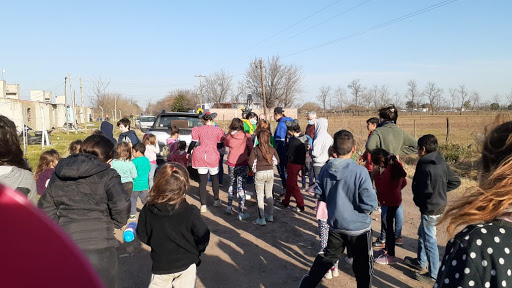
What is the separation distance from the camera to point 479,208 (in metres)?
1.51

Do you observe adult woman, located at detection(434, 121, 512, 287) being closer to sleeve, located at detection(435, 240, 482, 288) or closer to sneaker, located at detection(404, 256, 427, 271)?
sleeve, located at detection(435, 240, 482, 288)

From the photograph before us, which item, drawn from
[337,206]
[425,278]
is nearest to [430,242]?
[425,278]

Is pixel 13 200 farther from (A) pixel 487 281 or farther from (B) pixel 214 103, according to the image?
(B) pixel 214 103

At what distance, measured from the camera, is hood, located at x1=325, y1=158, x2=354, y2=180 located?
3.61m

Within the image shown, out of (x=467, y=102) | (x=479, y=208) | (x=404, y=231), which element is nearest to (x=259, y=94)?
(x=467, y=102)

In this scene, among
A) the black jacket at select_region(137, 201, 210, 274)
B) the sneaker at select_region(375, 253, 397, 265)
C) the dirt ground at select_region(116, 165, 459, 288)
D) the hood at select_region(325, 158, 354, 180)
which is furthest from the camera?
the sneaker at select_region(375, 253, 397, 265)

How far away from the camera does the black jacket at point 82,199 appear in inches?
108

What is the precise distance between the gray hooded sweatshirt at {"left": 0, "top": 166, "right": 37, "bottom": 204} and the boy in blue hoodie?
2703mm

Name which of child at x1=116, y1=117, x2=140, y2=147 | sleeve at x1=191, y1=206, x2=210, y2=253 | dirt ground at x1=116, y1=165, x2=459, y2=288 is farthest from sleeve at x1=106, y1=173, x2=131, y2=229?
child at x1=116, y1=117, x2=140, y2=147

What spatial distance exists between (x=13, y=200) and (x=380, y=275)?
15.3 feet

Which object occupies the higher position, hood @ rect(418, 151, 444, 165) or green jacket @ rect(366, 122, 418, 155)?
green jacket @ rect(366, 122, 418, 155)

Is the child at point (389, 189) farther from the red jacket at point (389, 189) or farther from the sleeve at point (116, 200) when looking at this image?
the sleeve at point (116, 200)

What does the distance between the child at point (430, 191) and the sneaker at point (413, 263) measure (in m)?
0.15

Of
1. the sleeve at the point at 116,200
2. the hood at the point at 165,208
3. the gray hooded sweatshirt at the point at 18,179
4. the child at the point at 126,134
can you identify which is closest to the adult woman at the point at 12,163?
the gray hooded sweatshirt at the point at 18,179
